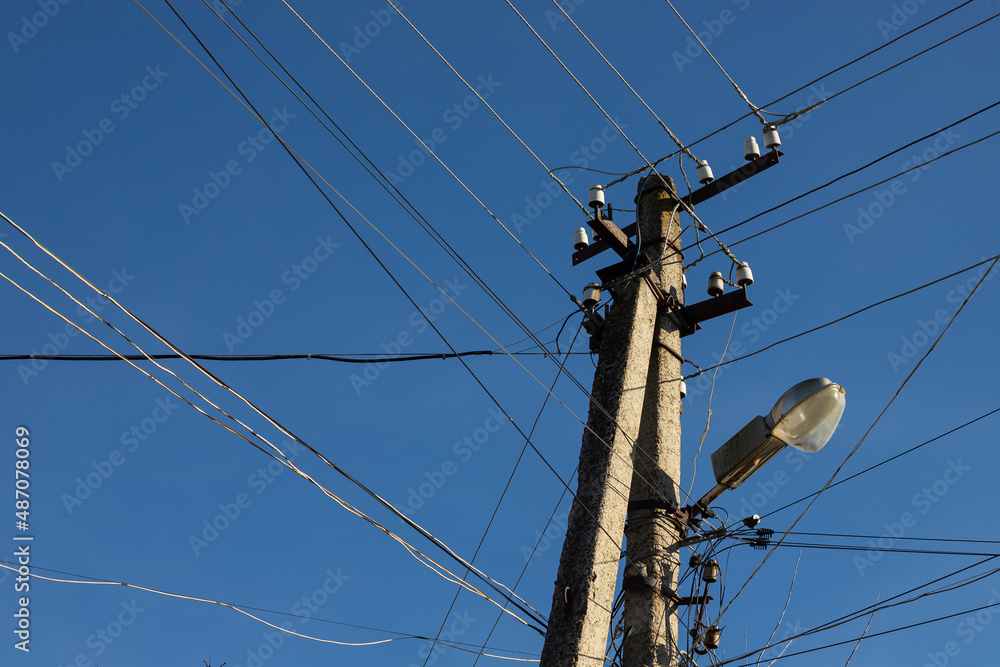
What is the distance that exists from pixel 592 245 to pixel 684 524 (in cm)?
255

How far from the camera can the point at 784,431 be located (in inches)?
268

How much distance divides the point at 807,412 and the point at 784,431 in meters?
0.21

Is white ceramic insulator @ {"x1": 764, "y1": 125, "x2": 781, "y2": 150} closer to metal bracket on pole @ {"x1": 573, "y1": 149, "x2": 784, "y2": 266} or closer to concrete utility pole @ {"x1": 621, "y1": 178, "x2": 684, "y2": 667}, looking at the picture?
metal bracket on pole @ {"x1": 573, "y1": 149, "x2": 784, "y2": 266}

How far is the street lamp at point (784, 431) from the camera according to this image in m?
6.74

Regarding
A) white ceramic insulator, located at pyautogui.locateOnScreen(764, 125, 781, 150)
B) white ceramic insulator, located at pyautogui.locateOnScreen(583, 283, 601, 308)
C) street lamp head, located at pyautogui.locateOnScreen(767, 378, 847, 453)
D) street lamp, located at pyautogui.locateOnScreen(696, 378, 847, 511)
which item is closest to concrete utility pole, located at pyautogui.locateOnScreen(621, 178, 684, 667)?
street lamp, located at pyautogui.locateOnScreen(696, 378, 847, 511)

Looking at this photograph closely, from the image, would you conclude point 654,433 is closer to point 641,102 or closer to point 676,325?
point 676,325

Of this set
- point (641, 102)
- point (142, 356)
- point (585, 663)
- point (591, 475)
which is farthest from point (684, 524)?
point (142, 356)

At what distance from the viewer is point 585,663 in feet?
17.3

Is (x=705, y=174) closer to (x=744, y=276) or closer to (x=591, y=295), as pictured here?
(x=744, y=276)

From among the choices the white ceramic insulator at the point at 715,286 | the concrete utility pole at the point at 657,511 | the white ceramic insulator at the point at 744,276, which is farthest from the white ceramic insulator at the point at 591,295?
the white ceramic insulator at the point at 744,276

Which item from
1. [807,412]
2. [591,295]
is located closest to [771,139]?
[591,295]

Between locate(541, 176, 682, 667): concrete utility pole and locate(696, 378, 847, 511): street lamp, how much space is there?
369mm

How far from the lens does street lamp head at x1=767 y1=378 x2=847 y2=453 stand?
673 cm

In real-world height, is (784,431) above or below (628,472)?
above
